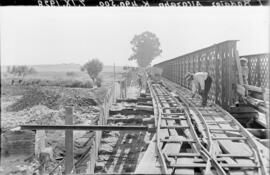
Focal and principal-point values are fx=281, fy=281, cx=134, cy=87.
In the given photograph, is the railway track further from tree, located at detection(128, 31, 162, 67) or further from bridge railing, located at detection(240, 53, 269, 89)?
tree, located at detection(128, 31, 162, 67)

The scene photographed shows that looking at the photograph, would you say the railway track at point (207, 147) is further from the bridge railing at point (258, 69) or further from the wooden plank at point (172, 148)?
the bridge railing at point (258, 69)

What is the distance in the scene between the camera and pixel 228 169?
3.30m

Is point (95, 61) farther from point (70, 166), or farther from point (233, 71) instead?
point (70, 166)

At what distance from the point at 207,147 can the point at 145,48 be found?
189 inches

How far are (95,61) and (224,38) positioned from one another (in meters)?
13.4

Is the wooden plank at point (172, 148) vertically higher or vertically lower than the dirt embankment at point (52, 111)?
higher

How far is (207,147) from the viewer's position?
163 inches

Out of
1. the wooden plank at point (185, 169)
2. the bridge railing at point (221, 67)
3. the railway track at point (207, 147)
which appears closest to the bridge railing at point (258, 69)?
the bridge railing at point (221, 67)

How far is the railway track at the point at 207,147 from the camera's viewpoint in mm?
3337

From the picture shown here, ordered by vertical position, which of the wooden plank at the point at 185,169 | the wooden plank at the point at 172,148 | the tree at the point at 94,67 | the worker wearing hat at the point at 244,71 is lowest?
the wooden plank at the point at 185,169

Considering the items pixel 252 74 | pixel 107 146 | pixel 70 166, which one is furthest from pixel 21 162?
pixel 252 74

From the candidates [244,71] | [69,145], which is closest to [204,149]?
[69,145]

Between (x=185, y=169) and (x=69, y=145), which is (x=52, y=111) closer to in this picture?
(x=69, y=145)

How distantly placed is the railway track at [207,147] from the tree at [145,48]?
2.07 meters
